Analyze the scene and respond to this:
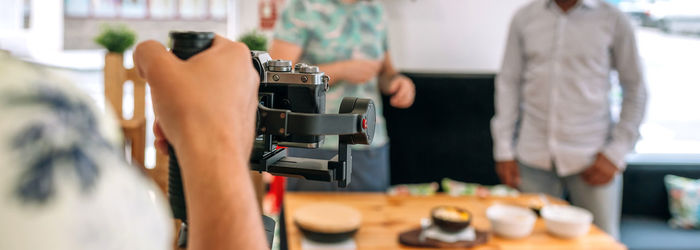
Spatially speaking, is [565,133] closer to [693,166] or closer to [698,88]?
[693,166]

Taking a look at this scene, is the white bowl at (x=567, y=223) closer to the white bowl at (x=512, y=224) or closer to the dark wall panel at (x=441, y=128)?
the white bowl at (x=512, y=224)

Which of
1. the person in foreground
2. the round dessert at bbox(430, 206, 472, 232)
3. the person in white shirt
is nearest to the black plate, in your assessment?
the round dessert at bbox(430, 206, 472, 232)

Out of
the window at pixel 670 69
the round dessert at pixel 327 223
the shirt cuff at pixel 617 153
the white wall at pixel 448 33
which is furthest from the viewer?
the window at pixel 670 69

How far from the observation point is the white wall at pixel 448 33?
139 inches

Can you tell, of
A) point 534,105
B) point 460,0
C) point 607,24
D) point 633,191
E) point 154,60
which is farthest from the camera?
point 460,0

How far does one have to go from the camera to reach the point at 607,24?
2.27m

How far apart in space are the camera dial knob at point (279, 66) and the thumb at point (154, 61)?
0.10m

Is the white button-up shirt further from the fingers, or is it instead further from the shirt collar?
the fingers

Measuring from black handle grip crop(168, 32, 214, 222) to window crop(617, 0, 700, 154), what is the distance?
380cm

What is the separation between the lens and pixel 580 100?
232 cm

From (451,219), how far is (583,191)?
3.05 feet

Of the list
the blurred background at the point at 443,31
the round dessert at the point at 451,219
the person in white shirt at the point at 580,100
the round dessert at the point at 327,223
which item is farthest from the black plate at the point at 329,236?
the blurred background at the point at 443,31

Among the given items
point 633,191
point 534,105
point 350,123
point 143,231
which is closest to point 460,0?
point 534,105

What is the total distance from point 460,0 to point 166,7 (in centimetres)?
199
